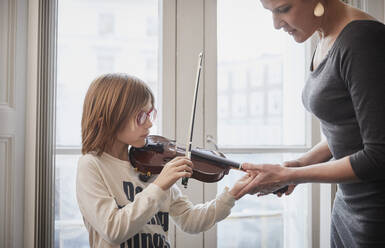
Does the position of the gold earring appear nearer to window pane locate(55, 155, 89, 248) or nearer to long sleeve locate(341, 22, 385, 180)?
long sleeve locate(341, 22, 385, 180)

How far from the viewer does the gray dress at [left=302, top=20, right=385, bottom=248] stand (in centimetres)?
78

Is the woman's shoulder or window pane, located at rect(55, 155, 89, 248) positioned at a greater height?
the woman's shoulder

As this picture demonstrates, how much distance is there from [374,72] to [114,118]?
2.46ft

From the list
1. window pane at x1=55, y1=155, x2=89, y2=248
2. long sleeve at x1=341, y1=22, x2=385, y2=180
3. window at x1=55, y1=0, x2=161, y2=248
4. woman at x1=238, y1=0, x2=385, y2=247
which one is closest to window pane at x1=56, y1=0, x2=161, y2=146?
window at x1=55, y1=0, x2=161, y2=248

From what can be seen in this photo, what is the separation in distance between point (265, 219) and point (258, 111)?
2.09ft

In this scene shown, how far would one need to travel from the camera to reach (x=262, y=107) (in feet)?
5.91

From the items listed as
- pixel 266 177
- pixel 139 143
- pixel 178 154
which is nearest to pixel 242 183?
pixel 266 177

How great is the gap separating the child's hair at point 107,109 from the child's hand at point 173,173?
0.22 meters

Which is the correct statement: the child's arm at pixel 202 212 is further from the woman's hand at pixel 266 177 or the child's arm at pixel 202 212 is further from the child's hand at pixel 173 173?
the child's hand at pixel 173 173

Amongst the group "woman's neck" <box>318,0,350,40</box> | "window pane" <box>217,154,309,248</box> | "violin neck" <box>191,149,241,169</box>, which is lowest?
"window pane" <box>217,154,309,248</box>

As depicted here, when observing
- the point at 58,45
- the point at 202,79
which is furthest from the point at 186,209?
the point at 58,45

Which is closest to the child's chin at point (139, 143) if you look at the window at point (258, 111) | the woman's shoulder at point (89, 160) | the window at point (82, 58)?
the woman's shoulder at point (89, 160)

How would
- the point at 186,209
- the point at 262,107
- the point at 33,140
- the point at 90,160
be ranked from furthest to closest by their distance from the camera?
the point at 262,107, the point at 33,140, the point at 186,209, the point at 90,160

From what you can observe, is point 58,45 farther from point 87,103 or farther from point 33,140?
point 87,103
